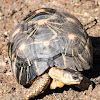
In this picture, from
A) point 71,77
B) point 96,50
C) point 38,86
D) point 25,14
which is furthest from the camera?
point 25,14

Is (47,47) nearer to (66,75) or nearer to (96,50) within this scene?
(66,75)

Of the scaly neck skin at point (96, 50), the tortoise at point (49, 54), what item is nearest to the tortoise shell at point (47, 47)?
the tortoise at point (49, 54)

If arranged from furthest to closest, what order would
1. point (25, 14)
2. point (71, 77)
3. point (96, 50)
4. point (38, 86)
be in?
point (25, 14) → point (96, 50) → point (38, 86) → point (71, 77)

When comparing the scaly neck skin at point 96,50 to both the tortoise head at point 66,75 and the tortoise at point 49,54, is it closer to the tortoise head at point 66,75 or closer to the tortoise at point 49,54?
the tortoise at point 49,54

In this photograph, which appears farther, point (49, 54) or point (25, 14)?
point (25, 14)

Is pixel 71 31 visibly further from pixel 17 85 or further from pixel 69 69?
pixel 17 85

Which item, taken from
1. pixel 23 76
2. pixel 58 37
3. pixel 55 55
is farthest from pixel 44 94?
pixel 58 37

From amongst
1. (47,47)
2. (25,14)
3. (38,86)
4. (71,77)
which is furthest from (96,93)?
(25,14)
